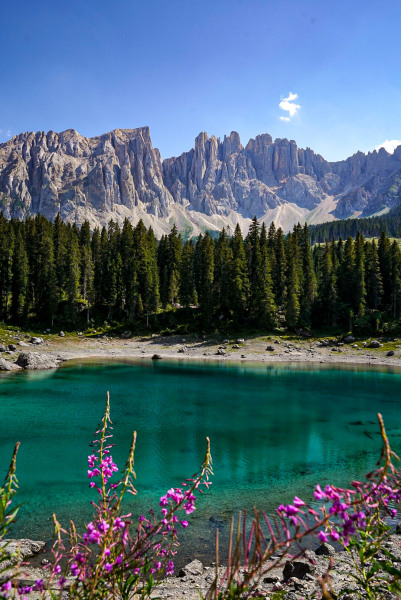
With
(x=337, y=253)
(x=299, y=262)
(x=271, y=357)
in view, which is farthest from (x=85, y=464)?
(x=337, y=253)

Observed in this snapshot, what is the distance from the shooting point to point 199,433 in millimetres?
24141

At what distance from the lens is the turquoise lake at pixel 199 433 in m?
15.0

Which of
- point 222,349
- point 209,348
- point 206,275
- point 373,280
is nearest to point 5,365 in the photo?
point 209,348

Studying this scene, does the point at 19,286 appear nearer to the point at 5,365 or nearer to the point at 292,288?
the point at 5,365

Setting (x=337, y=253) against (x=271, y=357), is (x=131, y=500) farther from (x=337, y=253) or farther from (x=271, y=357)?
(x=337, y=253)

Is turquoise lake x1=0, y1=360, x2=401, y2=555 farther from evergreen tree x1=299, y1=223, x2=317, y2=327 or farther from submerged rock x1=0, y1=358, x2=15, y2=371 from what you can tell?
evergreen tree x1=299, y1=223, x2=317, y2=327

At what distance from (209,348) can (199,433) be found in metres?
44.9

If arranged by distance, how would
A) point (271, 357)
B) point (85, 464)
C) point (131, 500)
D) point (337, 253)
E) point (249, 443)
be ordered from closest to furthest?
point (131, 500), point (85, 464), point (249, 443), point (271, 357), point (337, 253)

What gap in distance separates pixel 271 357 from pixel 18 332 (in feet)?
160

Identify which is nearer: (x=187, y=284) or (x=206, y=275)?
(x=206, y=275)

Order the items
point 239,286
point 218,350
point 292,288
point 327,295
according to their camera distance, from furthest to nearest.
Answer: point 327,295 < point 239,286 < point 292,288 < point 218,350

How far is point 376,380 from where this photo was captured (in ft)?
149

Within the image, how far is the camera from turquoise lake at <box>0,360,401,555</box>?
15.0 m

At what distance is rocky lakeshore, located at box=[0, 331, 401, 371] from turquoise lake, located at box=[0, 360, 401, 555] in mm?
13543
